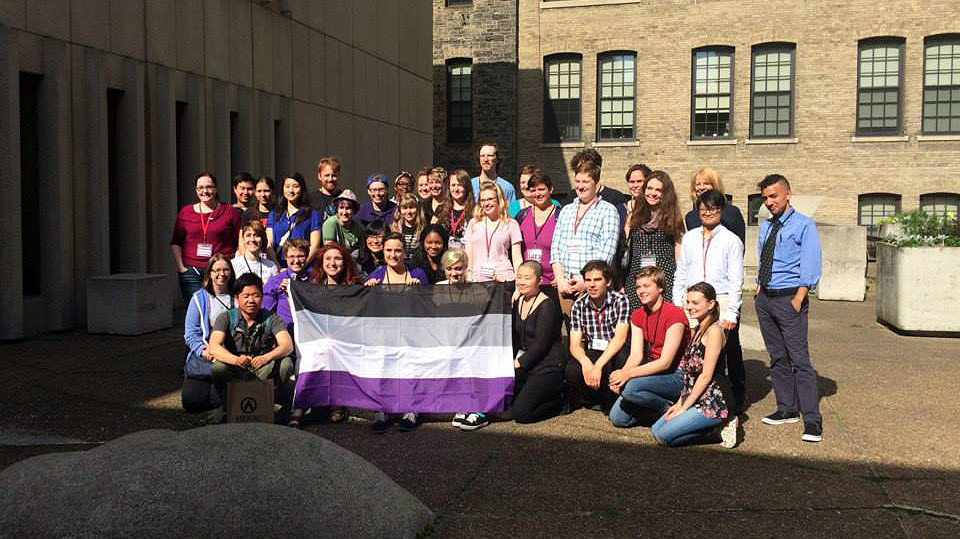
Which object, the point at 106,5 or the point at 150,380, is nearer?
the point at 150,380

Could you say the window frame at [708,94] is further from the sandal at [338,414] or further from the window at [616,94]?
the sandal at [338,414]

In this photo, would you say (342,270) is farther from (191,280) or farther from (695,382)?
(695,382)

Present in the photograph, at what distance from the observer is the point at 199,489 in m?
4.12

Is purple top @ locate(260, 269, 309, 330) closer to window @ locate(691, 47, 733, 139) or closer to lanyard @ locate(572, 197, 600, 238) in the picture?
lanyard @ locate(572, 197, 600, 238)

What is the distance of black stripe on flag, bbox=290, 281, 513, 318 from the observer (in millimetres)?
8555

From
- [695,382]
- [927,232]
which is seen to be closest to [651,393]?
[695,382]

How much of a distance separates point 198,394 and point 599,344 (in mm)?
3324

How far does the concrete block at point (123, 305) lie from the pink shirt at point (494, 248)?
5.69m

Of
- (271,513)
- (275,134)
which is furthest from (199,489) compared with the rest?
(275,134)

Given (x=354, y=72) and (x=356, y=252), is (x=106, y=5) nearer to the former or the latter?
(x=356, y=252)

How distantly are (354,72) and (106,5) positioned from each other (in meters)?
8.62

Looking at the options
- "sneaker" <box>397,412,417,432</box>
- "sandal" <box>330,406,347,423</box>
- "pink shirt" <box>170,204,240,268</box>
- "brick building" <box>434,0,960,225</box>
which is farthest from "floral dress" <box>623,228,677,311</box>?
"brick building" <box>434,0,960,225</box>

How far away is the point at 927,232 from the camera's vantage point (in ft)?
45.5

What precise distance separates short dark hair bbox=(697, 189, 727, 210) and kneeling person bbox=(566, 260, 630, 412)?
3.10 feet
